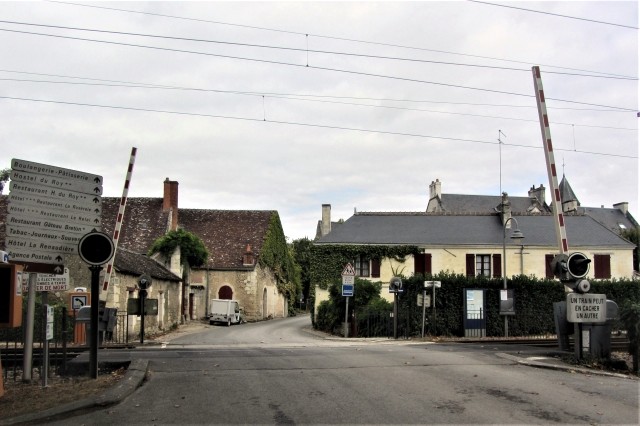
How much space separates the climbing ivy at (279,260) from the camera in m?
52.9

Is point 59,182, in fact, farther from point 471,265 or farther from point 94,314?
point 471,265

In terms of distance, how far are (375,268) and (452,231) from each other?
559cm

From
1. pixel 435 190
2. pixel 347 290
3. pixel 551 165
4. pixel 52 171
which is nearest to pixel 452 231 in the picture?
pixel 347 290

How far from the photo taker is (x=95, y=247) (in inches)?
339

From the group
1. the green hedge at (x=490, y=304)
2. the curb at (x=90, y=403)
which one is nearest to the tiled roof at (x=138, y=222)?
the green hedge at (x=490, y=304)

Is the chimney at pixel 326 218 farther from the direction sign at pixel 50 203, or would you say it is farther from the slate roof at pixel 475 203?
the direction sign at pixel 50 203

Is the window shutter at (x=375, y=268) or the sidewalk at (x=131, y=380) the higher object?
the window shutter at (x=375, y=268)

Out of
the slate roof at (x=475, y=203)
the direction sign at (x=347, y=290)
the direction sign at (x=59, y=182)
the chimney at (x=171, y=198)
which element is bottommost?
the direction sign at (x=347, y=290)

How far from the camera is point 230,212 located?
182 ft

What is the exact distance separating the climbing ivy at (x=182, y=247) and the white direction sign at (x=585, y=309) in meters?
33.1

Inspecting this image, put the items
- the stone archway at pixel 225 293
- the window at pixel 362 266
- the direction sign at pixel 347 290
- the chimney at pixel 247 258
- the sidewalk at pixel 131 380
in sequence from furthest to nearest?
the chimney at pixel 247 258 → the stone archway at pixel 225 293 → the window at pixel 362 266 → the direction sign at pixel 347 290 → the sidewalk at pixel 131 380

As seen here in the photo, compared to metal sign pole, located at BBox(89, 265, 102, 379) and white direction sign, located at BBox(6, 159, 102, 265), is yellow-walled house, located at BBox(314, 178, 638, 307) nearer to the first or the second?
white direction sign, located at BBox(6, 159, 102, 265)

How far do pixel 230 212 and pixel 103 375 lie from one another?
152 feet

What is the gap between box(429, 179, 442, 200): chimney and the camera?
67.0 meters
